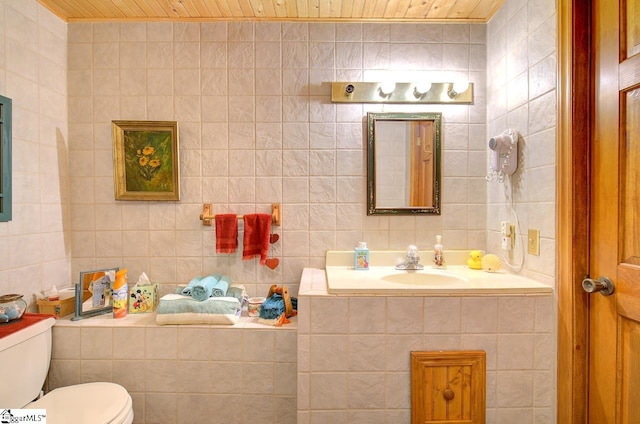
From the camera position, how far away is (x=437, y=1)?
1569mm

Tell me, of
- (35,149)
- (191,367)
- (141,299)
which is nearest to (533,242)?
(191,367)

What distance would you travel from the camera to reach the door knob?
1.06 meters

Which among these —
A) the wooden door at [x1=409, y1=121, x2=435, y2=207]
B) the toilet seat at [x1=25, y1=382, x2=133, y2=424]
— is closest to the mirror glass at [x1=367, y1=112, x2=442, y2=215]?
the wooden door at [x1=409, y1=121, x2=435, y2=207]

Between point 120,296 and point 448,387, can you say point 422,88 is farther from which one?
point 120,296

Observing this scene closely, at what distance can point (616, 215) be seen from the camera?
3.44 feet

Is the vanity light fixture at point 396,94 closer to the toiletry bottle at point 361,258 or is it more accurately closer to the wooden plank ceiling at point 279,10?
the wooden plank ceiling at point 279,10

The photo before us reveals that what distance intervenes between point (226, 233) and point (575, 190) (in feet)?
5.09

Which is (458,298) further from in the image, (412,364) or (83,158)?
(83,158)

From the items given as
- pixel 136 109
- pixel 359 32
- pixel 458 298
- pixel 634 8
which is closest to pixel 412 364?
pixel 458 298

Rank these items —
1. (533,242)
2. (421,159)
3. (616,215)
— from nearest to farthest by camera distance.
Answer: (616,215) → (533,242) → (421,159)

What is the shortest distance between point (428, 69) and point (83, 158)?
1.99 m

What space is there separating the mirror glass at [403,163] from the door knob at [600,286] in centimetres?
77

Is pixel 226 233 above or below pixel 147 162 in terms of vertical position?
below

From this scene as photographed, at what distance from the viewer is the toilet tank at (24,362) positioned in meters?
1.18
